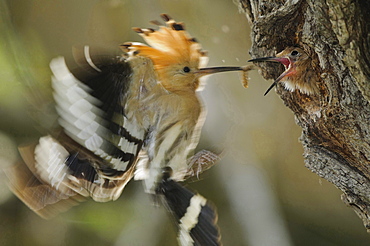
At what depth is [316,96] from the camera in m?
1.46

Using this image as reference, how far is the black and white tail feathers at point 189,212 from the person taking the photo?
67.1 inches

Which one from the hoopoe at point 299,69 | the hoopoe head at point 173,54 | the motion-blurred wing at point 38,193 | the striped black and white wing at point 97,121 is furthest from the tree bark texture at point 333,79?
the motion-blurred wing at point 38,193

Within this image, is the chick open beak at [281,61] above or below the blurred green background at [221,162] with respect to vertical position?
above

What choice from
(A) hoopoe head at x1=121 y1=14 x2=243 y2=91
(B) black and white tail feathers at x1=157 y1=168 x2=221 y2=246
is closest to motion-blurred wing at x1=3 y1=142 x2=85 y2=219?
(B) black and white tail feathers at x1=157 y1=168 x2=221 y2=246

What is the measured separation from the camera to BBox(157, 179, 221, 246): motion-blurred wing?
1707 mm

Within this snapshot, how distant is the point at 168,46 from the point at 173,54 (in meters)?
0.04

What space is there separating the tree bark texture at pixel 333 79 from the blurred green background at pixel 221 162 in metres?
1.09

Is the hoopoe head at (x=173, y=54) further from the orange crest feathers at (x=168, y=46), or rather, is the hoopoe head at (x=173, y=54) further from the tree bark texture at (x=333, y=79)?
the tree bark texture at (x=333, y=79)

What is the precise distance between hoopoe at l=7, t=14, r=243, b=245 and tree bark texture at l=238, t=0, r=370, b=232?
28cm

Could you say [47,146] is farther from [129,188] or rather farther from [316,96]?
[129,188]

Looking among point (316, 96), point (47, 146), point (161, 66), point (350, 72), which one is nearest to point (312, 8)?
point (350, 72)

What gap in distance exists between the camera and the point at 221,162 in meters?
2.85

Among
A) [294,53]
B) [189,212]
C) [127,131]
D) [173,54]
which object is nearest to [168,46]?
[173,54]

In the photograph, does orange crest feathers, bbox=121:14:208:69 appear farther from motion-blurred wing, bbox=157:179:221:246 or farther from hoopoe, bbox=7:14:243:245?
motion-blurred wing, bbox=157:179:221:246
